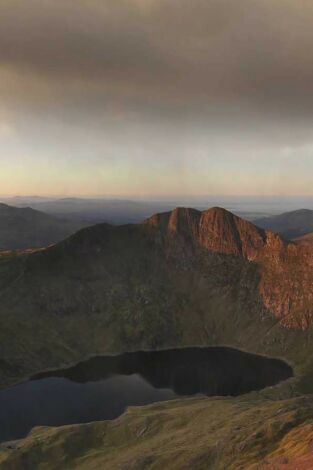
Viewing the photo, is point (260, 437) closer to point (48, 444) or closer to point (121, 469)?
point (121, 469)

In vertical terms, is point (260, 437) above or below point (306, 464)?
below

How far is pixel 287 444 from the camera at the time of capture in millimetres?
95688

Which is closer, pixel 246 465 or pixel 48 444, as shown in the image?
pixel 246 465

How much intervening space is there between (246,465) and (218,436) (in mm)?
27252

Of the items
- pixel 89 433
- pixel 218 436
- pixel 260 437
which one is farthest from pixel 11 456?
pixel 260 437

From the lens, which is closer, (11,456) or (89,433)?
(11,456)

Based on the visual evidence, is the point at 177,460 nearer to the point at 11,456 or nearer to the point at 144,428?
the point at 144,428

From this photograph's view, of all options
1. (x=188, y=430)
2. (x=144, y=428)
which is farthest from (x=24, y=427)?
(x=188, y=430)

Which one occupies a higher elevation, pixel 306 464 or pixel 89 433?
pixel 306 464

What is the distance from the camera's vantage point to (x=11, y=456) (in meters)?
132

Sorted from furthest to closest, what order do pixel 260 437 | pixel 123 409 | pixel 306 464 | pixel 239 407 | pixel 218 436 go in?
pixel 123 409 → pixel 239 407 → pixel 218 436 → pixel 260 437 → pixel 306 464

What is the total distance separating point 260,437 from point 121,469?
33225 mm

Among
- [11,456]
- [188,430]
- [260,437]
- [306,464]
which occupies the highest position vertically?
[306,464]

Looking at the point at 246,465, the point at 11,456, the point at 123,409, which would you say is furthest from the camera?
the point at 123,409
